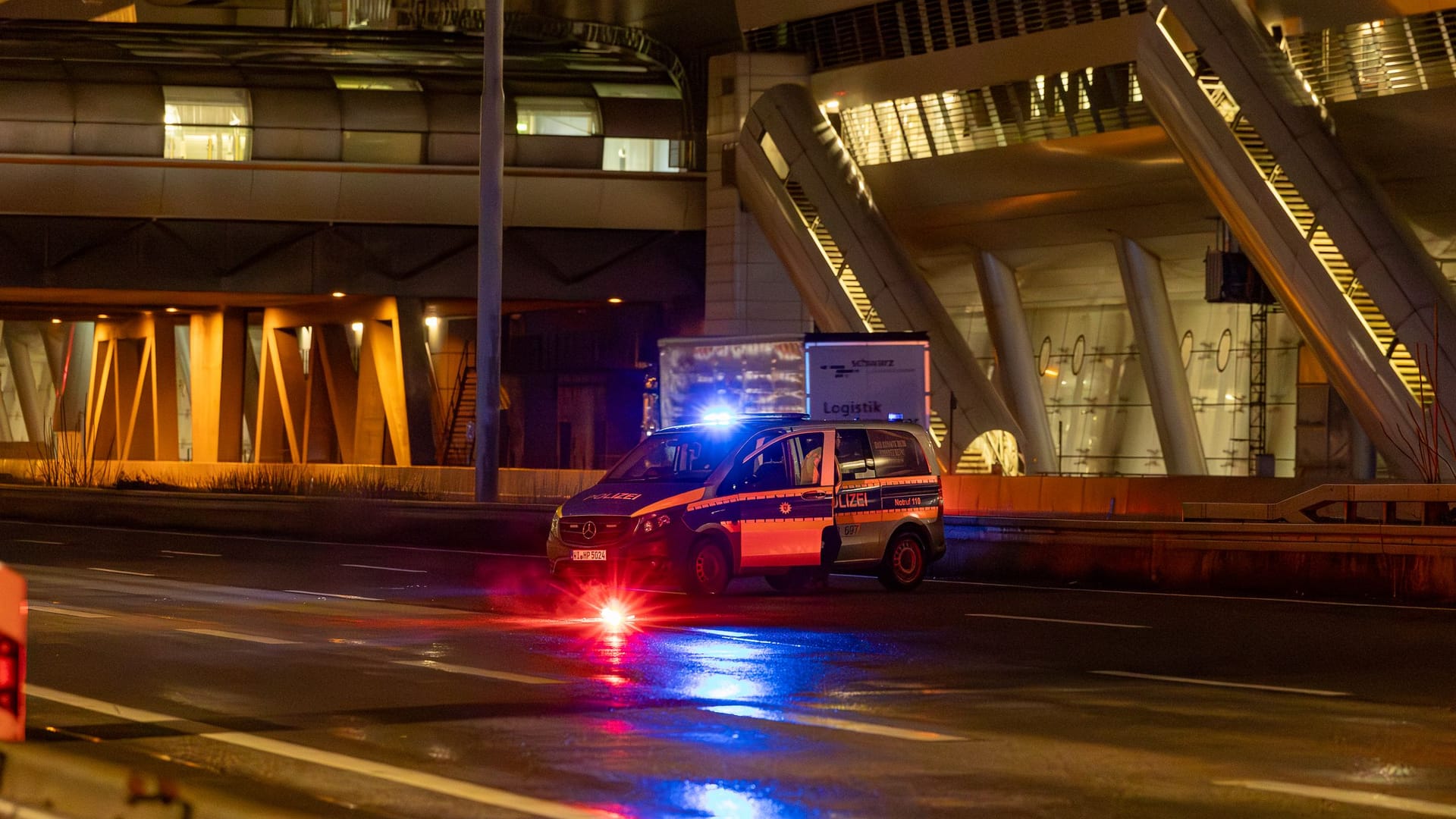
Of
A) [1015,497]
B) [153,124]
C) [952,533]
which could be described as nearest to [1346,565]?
[952,533]

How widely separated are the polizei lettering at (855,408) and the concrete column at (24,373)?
7050 centimetres

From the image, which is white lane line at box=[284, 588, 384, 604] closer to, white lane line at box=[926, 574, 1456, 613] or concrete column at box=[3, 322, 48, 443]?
white lane line at box=[926, 574, 1456, 613]

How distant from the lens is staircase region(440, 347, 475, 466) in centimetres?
5794

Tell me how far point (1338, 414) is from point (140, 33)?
109 ft

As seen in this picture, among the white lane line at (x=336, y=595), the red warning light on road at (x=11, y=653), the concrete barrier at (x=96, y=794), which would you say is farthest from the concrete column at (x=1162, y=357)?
the concrete barrier at (x=96, y=794)

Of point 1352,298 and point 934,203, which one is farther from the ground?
point 934,203

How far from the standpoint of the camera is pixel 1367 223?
30375 mm

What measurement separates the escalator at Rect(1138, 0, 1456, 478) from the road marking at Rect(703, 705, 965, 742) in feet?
69.4

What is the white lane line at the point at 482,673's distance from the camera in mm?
11672

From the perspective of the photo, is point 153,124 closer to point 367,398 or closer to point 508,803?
point 367,398

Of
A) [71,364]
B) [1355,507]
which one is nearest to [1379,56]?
[1355,507]

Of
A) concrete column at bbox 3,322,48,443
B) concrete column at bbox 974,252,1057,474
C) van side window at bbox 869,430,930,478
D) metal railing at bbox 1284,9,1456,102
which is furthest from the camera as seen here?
concrete column at bbox 3,322,48,443

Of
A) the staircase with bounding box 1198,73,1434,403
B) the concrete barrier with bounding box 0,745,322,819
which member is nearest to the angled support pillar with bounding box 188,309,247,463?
the staircase with bounding box 1198,73,1434,403

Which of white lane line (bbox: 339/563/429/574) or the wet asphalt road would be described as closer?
the wet asphalt road
